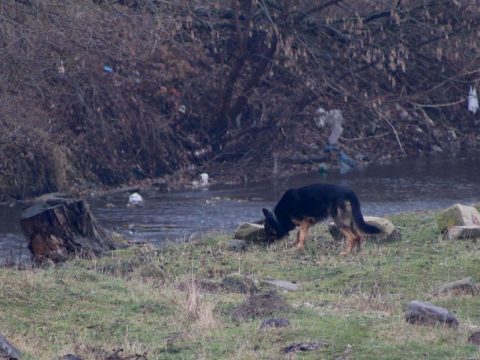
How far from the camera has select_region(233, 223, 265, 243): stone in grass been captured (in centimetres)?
1242

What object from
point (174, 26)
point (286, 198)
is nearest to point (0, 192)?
point (174, 26)

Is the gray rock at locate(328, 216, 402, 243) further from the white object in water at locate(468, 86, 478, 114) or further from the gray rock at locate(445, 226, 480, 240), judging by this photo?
the white object in water at locate(468, 86, 478, 114)

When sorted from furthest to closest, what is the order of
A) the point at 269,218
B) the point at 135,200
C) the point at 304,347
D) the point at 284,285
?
the point at 135,200 < the point at 269,218 < the point at 284,285 < the point at 304,347

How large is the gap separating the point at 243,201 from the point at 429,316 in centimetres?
1056

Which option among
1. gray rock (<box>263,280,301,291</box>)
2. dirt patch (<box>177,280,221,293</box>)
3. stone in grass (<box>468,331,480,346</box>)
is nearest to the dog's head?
gray rock (<box>263,280,301,291</box>)

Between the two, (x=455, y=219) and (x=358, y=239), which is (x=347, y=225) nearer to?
(x=358, y=239)

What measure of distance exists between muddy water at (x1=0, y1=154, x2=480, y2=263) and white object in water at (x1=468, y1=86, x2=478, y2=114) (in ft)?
6.78

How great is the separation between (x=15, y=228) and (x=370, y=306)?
8.21 meters

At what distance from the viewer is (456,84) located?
898 inches

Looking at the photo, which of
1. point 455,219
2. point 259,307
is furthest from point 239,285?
point 455,219

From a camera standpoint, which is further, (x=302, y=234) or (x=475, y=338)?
(x=302, y=234)

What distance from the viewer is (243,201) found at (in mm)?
17703

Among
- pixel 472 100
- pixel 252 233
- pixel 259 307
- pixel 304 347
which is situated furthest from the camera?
pixel 472 100

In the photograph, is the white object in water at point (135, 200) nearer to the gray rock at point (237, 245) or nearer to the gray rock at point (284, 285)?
the gray rock at point (237, 245)
